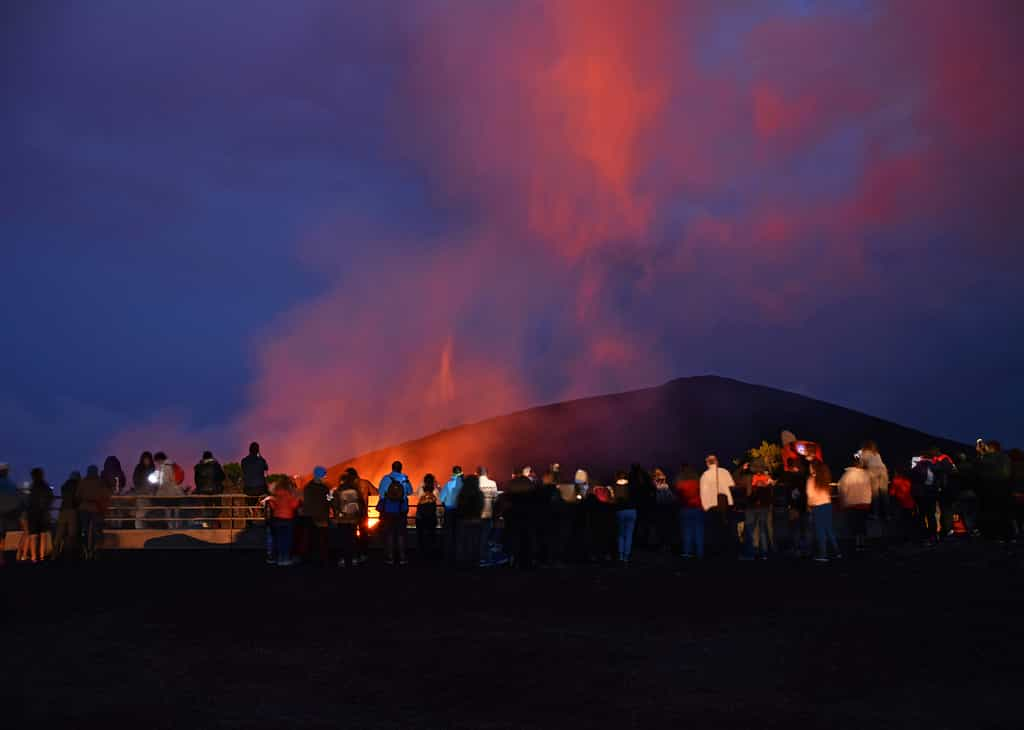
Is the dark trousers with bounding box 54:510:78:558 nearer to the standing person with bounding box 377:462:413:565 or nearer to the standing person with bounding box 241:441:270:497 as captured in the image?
the standing person with bounding box 241:441:270:497

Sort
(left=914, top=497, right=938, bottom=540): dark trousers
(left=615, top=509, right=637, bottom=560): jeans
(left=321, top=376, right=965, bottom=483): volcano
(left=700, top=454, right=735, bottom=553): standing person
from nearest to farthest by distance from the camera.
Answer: (left=700, top=454, right=735, bottom=553): standing person → (left=615, top=509, right=637, bottom=560): jeans → (left=914, top=497, right=938, bottom=540): dark trousers → (left=321, top=376, right=965, bottom=483): volcano

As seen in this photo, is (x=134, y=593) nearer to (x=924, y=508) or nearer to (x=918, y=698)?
(x=918, y=698)

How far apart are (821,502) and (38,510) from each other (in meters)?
15.1

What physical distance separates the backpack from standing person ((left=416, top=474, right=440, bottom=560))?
1.29 meters

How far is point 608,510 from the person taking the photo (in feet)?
66.2

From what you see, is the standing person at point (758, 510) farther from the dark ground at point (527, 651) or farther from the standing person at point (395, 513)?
the standing person at point (395, 513)

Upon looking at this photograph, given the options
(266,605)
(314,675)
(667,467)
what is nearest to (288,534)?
(266,605)

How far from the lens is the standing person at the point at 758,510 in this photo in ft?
63.5

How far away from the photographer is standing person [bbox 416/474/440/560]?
2092cm

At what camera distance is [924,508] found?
22.4m

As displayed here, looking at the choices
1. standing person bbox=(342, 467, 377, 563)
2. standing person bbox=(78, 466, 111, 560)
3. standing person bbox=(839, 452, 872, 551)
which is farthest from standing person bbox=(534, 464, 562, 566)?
standing person bbox=(78, 466, 111, 560)

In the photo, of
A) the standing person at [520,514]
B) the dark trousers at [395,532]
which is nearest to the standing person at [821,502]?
the standing person at [520,514]

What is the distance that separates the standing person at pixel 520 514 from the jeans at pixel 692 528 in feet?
9.44

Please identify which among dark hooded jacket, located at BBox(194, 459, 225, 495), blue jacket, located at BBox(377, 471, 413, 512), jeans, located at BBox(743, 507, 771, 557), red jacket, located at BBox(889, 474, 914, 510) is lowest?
jeans, located at BBox(743, 507, 771, 557)
